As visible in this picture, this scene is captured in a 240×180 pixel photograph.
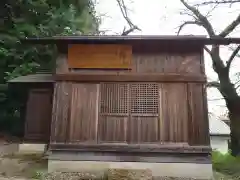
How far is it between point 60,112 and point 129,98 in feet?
7.97

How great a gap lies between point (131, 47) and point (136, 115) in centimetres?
243

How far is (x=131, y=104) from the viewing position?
9438 millimetres

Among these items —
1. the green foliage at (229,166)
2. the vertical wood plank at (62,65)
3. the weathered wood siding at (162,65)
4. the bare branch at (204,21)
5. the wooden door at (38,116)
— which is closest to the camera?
the weathered wood siding at (162,65)

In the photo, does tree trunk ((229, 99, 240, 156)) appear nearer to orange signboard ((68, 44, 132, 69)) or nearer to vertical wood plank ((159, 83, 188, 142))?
vertical wood plank ((159, 83, 188, 142))

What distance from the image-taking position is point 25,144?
1186cm

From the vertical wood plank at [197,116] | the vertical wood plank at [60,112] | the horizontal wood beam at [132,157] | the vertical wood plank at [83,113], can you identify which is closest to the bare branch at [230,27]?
the vertical wood plank at [197,116]

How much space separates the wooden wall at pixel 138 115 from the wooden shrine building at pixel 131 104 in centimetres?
3

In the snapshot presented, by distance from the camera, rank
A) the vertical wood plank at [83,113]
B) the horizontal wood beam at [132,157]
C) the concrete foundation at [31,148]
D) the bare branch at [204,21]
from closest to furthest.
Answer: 1. the horizontal wood beam at [132,157]
2. the vertical wood plank at [83,113]
3. the concrete foundation at [31,148]
4. the bare branch at [204,21]

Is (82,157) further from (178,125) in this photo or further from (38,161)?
(178,125)

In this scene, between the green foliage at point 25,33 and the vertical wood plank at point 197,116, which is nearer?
the vertical wood plank at point 197,116

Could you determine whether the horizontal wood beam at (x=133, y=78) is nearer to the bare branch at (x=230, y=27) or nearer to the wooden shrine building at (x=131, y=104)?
the wooden shrine building at (x=131, y=104)

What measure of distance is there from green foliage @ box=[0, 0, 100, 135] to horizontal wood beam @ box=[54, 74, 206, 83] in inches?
200

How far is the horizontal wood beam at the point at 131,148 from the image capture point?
8.95 m

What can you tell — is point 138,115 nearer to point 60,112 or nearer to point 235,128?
point 60,112
